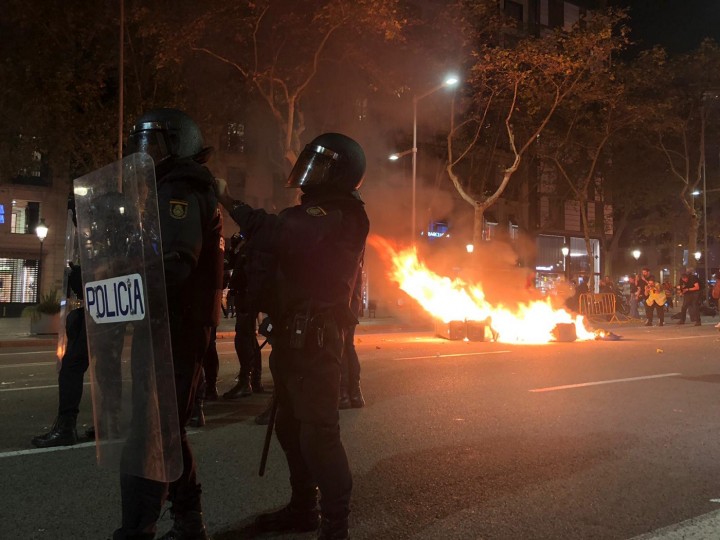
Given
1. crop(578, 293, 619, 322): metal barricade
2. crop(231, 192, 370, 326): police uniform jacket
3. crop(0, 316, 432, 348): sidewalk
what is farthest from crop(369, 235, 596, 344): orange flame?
crop(231, 192, 370, 326): police uniform jacket

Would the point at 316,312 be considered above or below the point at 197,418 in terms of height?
above

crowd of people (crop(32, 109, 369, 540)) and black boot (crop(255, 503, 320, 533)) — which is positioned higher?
crowd of people (crop(32, 109, 369, 540))

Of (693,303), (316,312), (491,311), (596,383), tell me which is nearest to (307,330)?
(316,312)

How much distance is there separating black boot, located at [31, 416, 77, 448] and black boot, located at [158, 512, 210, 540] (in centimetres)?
196

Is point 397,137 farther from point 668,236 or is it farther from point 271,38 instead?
point 668,236

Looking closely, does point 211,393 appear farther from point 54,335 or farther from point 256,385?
point 54,335

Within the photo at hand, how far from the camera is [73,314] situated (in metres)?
3.67

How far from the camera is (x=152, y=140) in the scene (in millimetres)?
2352

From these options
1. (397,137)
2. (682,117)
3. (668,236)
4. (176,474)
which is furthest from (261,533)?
(668,236)

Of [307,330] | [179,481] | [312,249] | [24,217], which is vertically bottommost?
[179,481]

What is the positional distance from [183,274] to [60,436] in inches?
97.1

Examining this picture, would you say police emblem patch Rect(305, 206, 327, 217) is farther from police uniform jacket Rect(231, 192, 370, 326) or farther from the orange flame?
the orange flame

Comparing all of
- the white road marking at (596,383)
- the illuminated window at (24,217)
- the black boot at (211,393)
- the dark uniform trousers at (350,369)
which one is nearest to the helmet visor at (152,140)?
the dark uniform trousers at (350,369)

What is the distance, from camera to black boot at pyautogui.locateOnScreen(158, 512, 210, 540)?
229cm
